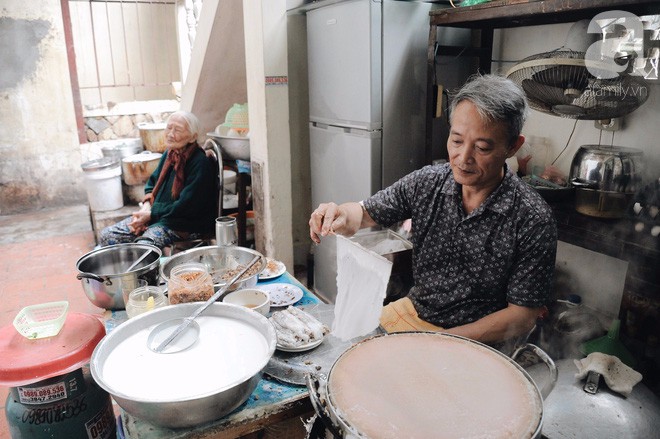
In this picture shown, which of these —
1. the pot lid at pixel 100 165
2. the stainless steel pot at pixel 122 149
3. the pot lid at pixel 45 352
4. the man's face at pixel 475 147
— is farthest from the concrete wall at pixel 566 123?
the stainless steel pot at pixel 122 149

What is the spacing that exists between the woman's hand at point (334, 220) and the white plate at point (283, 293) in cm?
26

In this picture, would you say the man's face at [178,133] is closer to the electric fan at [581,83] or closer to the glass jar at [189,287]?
the glass jar at [189,287]

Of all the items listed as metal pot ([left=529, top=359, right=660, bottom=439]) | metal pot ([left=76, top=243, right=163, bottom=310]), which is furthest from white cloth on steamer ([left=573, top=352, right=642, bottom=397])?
metal pot ([left=76, top=243, right=163, bottom=310])

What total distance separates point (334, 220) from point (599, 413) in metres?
1.36

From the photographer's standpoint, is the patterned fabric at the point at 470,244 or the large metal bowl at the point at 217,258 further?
the large metal bowl at the point at 217,258

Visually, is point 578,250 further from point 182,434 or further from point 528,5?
point 182,434

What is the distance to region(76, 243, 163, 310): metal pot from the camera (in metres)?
1.95

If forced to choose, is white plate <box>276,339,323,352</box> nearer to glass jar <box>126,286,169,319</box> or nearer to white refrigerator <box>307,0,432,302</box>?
glass jar <box>126,286,169,319</box>

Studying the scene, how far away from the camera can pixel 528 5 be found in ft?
8.07

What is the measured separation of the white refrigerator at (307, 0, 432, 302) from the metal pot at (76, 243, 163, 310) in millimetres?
1893

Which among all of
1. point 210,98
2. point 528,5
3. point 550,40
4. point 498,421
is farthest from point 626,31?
point 210,98

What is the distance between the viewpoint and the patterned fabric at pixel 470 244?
1828 mm

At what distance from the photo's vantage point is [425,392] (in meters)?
1.15
